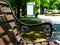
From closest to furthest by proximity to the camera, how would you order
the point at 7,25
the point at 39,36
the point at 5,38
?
1. the point at 5,38
2. the point at 7,25
3. the point at 39,36

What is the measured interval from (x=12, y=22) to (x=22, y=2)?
12.5 m

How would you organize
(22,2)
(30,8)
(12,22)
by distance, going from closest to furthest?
(12,22) < (22,2) < (30,8)

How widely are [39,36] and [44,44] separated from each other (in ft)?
16.0

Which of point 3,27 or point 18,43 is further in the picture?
point 18,43

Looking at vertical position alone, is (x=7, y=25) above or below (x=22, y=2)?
above

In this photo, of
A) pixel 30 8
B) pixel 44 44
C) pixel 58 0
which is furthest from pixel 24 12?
pixel 44 44

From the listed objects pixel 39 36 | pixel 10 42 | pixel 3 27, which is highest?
pixel 3 27

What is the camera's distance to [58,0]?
4938 cm

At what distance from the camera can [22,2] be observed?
16.0m

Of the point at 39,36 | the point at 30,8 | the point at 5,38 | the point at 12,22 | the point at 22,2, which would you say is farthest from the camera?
the point at 30,8

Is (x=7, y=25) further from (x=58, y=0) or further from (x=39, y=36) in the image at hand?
(x=58, y=0)

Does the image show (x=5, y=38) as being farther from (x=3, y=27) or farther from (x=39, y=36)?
(x=39, y=36)

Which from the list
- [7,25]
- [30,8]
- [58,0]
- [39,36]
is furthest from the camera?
[58,0]

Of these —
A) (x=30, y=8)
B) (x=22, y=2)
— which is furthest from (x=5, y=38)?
(x=30, y=8)
